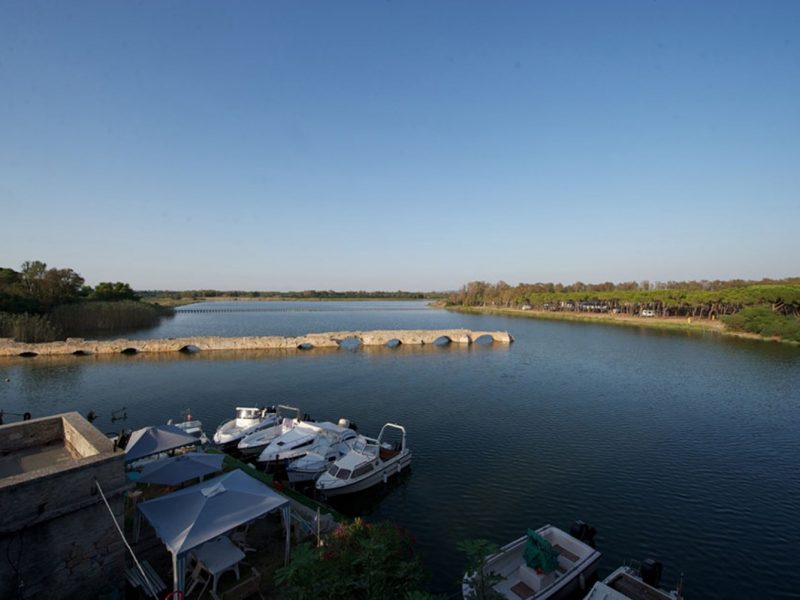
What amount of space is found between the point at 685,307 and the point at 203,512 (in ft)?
506

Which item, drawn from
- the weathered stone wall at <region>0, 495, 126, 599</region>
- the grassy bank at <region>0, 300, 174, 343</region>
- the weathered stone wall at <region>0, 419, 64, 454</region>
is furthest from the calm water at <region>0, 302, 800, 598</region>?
the weathered stone wall at <region>0, 419, 64, 454</region>

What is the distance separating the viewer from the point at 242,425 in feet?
97.1

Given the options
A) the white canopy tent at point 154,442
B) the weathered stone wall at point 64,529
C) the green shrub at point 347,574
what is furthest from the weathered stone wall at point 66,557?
the white canopy tent at point 154,442

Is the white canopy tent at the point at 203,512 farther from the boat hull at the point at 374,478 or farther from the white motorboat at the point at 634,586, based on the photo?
the white motorboat at the point at 634,586

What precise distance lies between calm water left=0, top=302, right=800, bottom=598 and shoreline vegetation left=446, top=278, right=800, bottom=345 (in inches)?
716

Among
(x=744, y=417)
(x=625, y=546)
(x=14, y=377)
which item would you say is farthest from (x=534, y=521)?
(x=14, y=377)

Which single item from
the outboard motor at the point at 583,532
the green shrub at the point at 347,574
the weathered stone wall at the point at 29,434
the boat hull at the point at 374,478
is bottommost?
the boat hull at the point at 374,478

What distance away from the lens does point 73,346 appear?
55.3m

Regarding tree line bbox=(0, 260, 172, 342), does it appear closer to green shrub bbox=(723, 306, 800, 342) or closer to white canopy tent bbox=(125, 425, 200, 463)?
white canopy tent bbox=(125, 425, 200, 463)

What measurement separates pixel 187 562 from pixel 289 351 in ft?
174

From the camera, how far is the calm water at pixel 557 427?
1747 cm

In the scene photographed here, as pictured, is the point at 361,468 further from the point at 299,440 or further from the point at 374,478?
the point at 299,440

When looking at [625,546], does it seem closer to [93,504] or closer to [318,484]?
[318,484]

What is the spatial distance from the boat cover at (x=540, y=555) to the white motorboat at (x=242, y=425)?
21117mm
